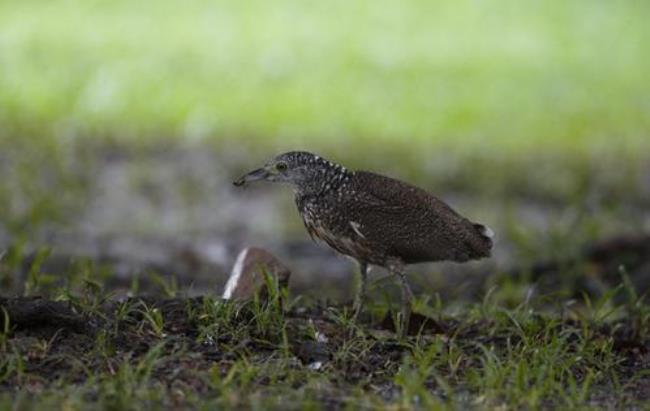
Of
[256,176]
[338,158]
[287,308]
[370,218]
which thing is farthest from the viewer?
[338,158]

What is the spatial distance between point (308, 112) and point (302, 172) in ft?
23.9

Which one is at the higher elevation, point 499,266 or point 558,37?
point 558,37

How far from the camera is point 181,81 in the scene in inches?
544

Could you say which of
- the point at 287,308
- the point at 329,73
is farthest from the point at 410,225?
the point at 329,73

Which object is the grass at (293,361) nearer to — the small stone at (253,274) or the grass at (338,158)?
the grass at (338,158)

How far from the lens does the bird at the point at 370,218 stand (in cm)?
591

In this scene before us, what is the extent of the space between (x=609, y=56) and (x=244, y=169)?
235 inches

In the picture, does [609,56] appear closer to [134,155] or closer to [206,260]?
[134,155]

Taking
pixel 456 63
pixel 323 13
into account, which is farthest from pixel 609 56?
pixel 323 13

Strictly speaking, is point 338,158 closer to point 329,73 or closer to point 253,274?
point 329,73

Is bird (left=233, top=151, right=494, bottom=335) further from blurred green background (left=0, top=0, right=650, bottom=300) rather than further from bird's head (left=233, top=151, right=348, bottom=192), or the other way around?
blurred green background (left=0, top=0, right=650, bottom=300)

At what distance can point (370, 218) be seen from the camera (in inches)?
233

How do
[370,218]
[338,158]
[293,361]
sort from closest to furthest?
[293,361] < [370,218] < [338,158]

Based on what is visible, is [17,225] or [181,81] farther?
→ [181,81]
